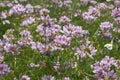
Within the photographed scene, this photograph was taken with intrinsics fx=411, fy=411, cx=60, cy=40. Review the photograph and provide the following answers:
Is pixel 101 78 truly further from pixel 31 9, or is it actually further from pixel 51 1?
pixel 51 1

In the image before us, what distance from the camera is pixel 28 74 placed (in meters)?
6.97

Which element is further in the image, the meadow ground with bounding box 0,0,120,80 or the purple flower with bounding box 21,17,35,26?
the purple flower with bounding box 21,17,35,26

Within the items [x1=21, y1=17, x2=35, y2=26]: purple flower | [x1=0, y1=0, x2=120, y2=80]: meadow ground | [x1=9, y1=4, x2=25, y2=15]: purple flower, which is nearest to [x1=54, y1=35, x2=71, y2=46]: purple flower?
[x1=0, y1=0, x2=120, y2=80]: meadow ground

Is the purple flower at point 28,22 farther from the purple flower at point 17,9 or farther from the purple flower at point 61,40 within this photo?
the purple flower at point 61,40

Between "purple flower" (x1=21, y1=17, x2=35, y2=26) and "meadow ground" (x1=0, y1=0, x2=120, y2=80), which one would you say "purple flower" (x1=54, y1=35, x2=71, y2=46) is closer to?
"meadow ground" (x1=0, y1=0, x2=120, y2=80)

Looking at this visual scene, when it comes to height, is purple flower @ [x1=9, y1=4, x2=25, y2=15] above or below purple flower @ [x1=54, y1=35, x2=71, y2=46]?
above

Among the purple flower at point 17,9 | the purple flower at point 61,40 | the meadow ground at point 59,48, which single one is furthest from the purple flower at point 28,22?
the purple flower at point 61,40

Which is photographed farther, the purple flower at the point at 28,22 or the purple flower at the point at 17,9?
the purple flower at the point at 17,9

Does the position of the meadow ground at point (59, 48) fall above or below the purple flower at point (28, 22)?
below

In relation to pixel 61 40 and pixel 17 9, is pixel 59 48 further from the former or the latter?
pixel 17 9

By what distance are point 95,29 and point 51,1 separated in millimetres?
2791

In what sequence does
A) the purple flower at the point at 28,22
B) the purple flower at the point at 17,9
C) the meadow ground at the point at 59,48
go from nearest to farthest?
the meadow ground at the point at 59,48, the purple flower at the point at 28,22, the purple flower at the point at 17,9

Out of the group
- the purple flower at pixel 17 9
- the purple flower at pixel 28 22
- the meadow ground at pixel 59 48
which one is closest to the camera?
the meadow ground at pixel 59 48

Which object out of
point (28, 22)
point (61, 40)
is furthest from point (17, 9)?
point (61, 40)
